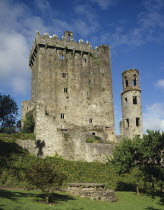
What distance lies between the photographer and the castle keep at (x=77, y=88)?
140 ft

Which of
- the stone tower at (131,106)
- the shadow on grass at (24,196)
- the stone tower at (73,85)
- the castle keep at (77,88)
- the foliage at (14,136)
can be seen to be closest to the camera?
the shadow on grass at (24,196)

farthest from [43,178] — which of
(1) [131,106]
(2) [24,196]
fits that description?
(1) [131,106]

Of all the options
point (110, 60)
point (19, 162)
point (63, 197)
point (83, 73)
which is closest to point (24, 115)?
point (83, 73)

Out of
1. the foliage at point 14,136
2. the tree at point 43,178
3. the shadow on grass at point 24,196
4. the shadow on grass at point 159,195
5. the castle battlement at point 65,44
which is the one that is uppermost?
the castle battlement at point 65,44

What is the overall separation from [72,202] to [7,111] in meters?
34.7

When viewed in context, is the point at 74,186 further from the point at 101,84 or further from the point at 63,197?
the point at 101,84

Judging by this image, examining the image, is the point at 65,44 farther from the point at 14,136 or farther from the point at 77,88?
the point at 14,136

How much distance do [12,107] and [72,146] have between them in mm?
19572

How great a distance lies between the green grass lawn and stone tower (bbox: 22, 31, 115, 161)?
2187cm

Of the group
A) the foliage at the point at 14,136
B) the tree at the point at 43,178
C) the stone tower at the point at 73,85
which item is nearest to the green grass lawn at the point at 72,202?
the tree at the point at 43,178

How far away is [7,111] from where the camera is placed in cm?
4744

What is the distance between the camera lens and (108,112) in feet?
154

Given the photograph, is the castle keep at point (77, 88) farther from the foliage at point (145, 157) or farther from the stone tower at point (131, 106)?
the foliage at point (145, 157)

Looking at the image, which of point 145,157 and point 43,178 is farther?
point 145,157
